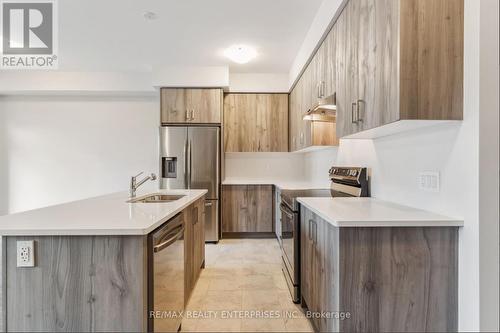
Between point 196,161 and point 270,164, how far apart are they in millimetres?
1455

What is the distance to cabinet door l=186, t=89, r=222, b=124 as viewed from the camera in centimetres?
414

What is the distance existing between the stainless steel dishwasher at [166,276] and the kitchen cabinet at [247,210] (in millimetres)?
2340

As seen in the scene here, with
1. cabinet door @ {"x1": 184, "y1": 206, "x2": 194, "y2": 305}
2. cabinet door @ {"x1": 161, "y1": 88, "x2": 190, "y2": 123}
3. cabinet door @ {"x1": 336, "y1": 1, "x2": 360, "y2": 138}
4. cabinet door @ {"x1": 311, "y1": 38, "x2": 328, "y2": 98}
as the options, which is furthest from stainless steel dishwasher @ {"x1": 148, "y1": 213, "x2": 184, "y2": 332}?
→ cabinet door @ {"x1": 161, "y1": 88, "x2": 190, "y2": 123}

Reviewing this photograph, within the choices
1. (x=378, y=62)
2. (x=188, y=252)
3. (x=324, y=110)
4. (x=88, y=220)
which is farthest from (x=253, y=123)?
(x=88, y=220)

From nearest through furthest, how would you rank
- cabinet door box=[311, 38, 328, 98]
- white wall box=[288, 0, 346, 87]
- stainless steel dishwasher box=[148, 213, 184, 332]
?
stainless steel dishwasher box=[148, 213, 184, 332] < white wall box=[288, 0, 346, 87] < cabinet door box=[311, 38, 328, 98]

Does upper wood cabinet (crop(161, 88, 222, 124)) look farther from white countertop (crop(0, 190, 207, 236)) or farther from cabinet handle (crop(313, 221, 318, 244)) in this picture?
cabinet handle (crop(313, 221, 318, 244))

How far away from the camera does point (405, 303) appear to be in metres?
1.34

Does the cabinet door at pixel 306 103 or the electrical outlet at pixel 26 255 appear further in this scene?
the cabinet door at pixel 306 103

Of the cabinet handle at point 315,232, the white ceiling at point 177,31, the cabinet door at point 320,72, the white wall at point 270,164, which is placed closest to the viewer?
the cabinet handle at point 315,232

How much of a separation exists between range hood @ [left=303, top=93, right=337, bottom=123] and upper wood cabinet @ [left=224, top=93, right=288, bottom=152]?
5.20ft

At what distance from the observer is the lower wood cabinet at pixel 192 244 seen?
2.11m

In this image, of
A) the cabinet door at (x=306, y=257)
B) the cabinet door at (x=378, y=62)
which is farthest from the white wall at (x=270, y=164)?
the cabinet door at (x=378, y=62)

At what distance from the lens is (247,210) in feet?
13.8

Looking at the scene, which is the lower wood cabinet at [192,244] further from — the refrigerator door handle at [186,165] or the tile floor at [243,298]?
the refrigerator door handle at [186,165]
